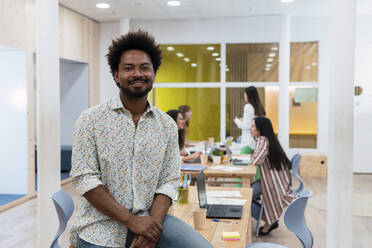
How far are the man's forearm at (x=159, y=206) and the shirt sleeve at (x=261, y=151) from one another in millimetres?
2636

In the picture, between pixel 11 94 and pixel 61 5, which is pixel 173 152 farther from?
pixel 61 5

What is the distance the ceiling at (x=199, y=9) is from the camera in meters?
7.40

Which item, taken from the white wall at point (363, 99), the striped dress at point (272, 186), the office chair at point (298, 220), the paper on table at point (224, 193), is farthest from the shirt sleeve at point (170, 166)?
the white wall at point (363, 99)

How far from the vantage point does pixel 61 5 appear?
24.2 ft

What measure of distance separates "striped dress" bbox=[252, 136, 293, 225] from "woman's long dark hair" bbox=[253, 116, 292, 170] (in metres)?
0.04

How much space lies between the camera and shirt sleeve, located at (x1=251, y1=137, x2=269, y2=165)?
14.0 ft

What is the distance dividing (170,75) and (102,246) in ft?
26.2

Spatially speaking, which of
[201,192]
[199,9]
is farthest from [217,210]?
[199,9]

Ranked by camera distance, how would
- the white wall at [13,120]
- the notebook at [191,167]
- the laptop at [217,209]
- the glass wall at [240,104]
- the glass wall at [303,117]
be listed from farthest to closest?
1. the glass wall at [240,104]
2. the glass wall at [303,117]
3. the white wall at [13,120]
4. the notebook at [191,167]
5. the laptop at [217,209]

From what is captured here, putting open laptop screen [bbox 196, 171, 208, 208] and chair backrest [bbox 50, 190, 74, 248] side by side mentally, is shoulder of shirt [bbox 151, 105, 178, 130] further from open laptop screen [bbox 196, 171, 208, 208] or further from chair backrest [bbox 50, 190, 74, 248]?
chair backrest [bbox 50, 190, 74, 248]

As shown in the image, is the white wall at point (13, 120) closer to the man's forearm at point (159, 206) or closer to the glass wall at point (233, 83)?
the glass wall at point (233, 83)

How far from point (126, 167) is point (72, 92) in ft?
24.4

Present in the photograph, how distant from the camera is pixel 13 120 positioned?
247 inches

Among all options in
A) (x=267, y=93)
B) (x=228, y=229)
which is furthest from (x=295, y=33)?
(x=228, y=229)
